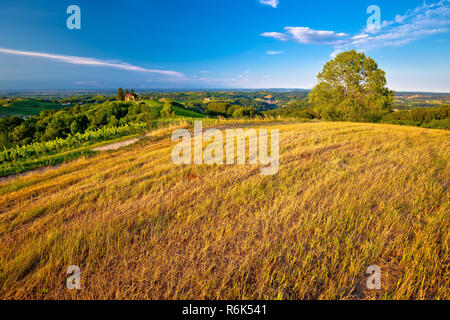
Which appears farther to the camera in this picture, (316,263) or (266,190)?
(266,190)

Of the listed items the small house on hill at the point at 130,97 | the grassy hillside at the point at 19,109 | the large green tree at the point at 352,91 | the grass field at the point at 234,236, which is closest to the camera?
the grass field at the point at 234,236

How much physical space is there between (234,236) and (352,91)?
31105 millimetres

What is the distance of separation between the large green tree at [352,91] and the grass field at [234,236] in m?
25.2

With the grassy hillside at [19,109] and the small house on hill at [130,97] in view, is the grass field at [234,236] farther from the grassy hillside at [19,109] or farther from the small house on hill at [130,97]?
the grassy hillside at [19,109]

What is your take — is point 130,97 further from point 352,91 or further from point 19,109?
point 352,91

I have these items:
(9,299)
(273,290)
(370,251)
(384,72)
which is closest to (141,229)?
(9,299)

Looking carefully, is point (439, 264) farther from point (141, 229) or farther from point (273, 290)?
point (141, 229)

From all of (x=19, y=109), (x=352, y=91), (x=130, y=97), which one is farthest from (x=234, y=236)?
(x=19, y=109)

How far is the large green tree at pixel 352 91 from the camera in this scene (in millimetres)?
23058

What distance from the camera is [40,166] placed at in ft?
24.6

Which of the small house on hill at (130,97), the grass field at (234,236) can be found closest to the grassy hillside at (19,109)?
the small house on hill at (130,97)

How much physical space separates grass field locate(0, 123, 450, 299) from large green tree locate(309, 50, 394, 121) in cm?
2522

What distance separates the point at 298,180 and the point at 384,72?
29.4m

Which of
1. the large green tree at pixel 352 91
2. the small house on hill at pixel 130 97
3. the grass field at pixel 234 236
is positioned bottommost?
the grass field at pixel 234 236
